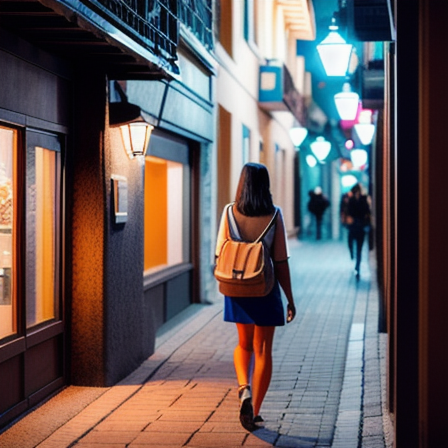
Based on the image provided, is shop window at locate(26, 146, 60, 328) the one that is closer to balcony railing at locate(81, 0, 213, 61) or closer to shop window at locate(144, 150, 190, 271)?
balcony railing at locate(81, 0, 213, 61)

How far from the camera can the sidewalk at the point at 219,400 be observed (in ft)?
22.1

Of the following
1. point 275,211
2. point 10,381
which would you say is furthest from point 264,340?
point 10,381

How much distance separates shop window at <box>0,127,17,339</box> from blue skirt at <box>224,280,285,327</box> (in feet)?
5.71

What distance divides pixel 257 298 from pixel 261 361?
505 mm

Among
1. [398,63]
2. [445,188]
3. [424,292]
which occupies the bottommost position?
[424,292]

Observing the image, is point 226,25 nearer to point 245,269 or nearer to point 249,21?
point 249,21

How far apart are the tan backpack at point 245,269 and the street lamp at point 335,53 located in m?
5.52

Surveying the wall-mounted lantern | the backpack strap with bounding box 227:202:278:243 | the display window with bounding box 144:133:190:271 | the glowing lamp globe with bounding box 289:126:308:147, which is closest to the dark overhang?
the wall-mounted lantern

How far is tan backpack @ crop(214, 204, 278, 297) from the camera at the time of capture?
668 cm

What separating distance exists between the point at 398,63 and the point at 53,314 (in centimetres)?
446

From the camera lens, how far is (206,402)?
26.0 feet

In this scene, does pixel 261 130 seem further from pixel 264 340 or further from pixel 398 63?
pixel 398 63

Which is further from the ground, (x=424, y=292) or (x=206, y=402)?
(x=424, y=292)

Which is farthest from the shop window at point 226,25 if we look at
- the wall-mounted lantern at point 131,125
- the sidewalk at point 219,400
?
the wall-mounted lantern at point 131,125
